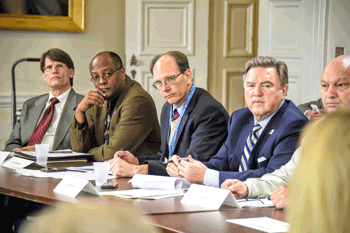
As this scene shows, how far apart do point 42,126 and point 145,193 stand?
5.68 ft

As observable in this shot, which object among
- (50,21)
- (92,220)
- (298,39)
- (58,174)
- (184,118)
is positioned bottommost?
(58,174)

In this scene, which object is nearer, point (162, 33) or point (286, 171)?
point (286, 171)

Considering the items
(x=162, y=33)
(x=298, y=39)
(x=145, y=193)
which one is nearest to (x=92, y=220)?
(x=145, y=193)

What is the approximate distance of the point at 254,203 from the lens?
157cm

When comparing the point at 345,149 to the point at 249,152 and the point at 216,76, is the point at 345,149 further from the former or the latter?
the point at 216,76

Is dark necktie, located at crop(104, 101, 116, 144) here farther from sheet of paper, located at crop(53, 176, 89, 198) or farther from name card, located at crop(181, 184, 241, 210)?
name card, located at crop(181, 184, 241, 210)

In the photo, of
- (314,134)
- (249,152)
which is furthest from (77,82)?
(314,134)

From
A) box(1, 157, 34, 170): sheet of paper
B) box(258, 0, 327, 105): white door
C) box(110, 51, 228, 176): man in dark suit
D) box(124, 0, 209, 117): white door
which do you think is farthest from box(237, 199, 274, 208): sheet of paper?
box(124, 0, 209, 117): white door

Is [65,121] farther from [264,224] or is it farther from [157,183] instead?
[264,224]

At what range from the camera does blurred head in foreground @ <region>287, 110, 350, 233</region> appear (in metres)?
0.35

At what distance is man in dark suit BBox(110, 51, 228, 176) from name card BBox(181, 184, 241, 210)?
2.53ft

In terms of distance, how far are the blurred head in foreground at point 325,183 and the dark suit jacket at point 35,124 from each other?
285 centimetres

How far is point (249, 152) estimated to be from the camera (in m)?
2.08

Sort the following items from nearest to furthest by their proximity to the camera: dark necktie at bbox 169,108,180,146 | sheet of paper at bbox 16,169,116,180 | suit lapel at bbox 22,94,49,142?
sheet of paper at bbox 16,169,116,180
dark necktie at bbox 169,108,180,146
suit lapel at bbox 22,94,49,142
